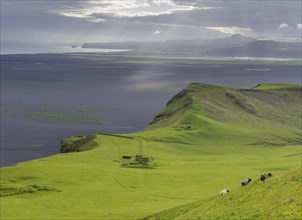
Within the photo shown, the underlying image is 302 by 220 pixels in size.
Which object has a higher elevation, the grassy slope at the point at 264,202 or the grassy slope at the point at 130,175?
the grassy slope at the point at 264,202

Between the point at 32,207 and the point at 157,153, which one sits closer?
the point at 32,207

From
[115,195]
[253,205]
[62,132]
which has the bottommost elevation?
[62,132]

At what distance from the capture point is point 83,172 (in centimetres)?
9538

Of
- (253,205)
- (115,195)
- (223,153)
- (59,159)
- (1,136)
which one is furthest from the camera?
(1,136)

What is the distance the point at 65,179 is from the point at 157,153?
48916 mm

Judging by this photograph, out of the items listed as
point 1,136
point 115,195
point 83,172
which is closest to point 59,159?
point 83,172

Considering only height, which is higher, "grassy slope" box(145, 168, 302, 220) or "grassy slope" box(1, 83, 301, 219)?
"grassy slope" box(145, 168, 302, 220)

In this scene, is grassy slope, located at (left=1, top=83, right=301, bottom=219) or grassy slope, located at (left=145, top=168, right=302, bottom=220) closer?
grassy slope, located at (left=145, top=168, right=302, bottom=220)

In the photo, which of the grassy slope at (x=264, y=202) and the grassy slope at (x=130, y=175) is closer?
the grassy slope at (x=264, y=202)

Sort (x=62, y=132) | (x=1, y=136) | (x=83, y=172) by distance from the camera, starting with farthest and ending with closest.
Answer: (x=62, y=132) < (x=1, y=136) < (x=83, y=172)

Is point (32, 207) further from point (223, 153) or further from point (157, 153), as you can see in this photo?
point (223, 153)

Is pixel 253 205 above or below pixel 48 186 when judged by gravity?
above

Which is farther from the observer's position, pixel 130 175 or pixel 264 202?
pixel 130 175

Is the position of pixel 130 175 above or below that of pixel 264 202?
below
